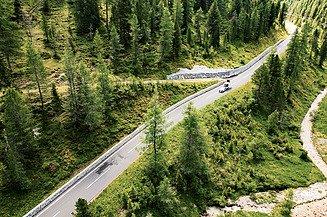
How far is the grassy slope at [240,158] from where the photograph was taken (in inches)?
1711

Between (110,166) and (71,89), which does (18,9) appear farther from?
(110,166)

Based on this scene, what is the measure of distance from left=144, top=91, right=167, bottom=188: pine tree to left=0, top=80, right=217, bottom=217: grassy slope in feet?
35.0

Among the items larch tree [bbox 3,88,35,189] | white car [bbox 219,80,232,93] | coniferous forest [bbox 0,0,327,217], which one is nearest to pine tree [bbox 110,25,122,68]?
coniferous forest [bbox 0,0,327,217]

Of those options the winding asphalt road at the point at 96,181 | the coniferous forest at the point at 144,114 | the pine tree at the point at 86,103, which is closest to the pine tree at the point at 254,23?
the coniferous forest at the point at 144,114

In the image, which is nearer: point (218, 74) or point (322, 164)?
point (322, 164)

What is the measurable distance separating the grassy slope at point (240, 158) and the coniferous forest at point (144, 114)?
20cm

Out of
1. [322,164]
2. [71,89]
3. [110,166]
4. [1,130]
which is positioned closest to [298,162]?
[322,164]

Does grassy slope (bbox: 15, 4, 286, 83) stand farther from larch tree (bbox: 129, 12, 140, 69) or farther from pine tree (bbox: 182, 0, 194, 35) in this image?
pine tree (bbox: 182, 0, 194, 35)

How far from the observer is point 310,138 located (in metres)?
65.5

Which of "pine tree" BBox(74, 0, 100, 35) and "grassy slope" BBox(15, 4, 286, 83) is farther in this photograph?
"pine tree" BBox(74, 0, 100, 35)

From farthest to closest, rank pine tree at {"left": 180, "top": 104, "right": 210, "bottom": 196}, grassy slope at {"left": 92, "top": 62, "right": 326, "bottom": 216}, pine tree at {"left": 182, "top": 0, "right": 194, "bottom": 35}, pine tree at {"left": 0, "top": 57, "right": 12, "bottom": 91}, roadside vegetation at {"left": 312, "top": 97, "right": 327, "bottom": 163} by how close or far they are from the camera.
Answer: pine tree at {"left": 182, "top": 0, "right": 194, "bottom": 35}, roadside vegetation at {"left": 312, "top": 97, "right": 327, "bottom": 163}, pine tree at {"left": 0, "top": 57, "right": 12, "bottom": 91}, grassy slope at {"left": 92, "top": 62, "right": 326, "bottom": 216}, pine tree at {"left": 180, "top": 104, "right": 210, "bottom": 196}

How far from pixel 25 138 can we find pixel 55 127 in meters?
6.73

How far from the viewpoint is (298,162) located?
55.8m

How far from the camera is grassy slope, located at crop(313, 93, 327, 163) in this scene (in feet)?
202
